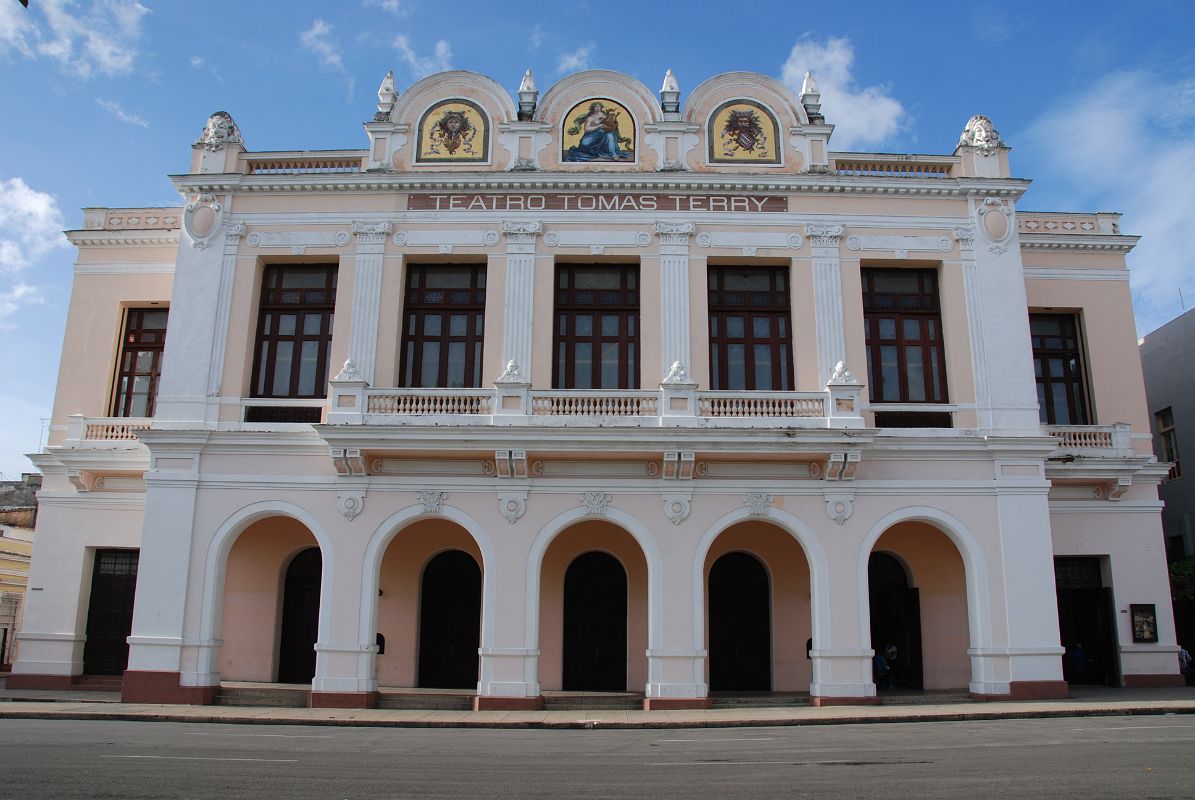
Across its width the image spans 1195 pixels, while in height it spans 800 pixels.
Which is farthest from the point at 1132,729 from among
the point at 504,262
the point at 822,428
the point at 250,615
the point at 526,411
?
the point at 250,615

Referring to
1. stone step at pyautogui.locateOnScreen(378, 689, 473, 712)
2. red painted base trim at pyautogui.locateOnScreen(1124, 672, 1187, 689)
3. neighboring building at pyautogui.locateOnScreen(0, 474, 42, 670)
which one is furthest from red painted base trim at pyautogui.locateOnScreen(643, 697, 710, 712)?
neighboring building at pyautogui.locateOnScreen(0, 474, 42, 670)

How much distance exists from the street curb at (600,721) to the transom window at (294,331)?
7.18 metres

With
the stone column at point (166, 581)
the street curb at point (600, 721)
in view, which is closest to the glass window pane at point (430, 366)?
the stone column at point (166, 581)

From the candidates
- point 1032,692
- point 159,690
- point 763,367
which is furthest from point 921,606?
point 159,690

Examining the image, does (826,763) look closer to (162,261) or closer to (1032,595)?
(1032,595)

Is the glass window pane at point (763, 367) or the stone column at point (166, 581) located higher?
the glass window pane at point (763, 367)

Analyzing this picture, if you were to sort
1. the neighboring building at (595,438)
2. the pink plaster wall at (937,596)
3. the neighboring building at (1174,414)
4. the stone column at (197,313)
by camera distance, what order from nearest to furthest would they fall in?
the neighboring building at (595,438) → the stone column at (197,313) → the pink plaster wall at (937,596) → the neighboring building at (1174,414)

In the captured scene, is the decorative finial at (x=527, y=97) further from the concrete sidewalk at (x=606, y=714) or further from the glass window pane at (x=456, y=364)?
the concrete sidewalk at (x=606, y=714)

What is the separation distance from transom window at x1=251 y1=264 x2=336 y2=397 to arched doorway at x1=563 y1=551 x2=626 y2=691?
23.2 ft

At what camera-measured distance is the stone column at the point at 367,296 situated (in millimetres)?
20891

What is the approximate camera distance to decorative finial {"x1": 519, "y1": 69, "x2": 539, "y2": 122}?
72.9 ft

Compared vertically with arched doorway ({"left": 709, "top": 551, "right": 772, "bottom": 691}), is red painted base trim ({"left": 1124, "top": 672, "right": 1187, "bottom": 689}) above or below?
below

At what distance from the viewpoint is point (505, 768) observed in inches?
439

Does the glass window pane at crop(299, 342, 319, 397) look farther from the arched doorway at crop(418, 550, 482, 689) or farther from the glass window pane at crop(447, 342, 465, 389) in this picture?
the arched doorway at crop(418, 550, 482, 689)
